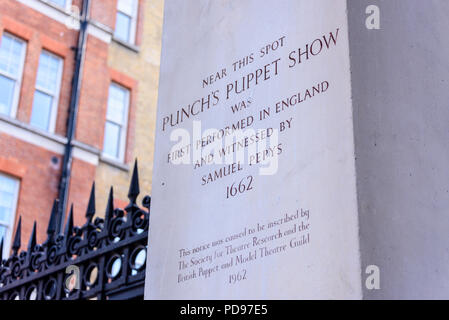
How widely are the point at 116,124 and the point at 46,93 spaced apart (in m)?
2.29

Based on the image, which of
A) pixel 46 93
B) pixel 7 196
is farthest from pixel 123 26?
pixel 7 196

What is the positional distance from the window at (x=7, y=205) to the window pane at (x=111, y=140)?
2.95 metres

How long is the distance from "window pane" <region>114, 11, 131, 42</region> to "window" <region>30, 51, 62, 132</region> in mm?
2682

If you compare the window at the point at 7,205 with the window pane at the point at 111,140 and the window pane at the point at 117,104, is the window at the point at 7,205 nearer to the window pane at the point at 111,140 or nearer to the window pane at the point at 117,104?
the window pane at the point at 111,140

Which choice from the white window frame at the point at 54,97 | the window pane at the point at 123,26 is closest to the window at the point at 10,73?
the white window frame at the point at 54,97

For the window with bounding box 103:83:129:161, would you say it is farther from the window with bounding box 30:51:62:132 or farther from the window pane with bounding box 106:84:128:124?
the window with bounding box 30:51:62:132

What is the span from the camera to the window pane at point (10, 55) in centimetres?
1869

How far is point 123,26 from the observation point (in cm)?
2239

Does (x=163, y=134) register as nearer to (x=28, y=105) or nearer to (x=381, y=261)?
(x=381, y=261)

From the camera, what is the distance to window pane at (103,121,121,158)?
68.3ft

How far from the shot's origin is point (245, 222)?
3994 millimetres

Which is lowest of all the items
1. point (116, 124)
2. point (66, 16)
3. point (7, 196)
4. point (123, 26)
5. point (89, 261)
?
point (89, 261)

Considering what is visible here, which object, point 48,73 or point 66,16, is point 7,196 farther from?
point 66,16

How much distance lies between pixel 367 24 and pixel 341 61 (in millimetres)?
233
